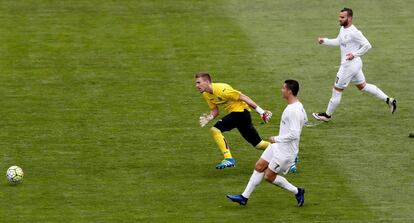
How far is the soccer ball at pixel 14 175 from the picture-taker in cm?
2291

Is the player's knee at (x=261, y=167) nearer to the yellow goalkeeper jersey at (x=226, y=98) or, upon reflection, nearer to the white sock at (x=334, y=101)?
the yellow goalkeeper jersey at (x=226, y=98)

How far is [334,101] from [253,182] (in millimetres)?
6814

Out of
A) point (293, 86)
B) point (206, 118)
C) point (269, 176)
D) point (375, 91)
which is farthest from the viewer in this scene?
point (375, 91)

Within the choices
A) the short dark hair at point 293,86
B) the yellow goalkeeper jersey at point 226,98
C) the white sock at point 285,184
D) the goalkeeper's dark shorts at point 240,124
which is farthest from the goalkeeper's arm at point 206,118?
the short dark hair at point 293,86

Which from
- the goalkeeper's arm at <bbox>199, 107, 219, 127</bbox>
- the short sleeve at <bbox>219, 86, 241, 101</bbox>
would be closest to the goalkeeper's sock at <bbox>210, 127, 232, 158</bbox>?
the goalkeeper's arm at <bbox>199, 107, 219, 127</bbox>

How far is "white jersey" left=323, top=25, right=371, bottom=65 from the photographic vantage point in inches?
1070

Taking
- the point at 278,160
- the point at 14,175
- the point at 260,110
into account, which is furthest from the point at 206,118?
the point at 14,175

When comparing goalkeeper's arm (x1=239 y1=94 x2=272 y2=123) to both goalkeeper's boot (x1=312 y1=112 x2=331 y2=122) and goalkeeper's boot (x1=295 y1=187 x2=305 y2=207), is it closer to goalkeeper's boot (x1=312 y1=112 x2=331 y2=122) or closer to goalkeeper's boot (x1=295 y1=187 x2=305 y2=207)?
goalkeeper's boot (x1=295 y1=187 x2=305 y2=207)

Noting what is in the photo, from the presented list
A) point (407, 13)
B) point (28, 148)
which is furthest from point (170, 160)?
point (407, 13)

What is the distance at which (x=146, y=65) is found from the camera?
3288cm

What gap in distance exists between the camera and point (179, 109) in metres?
29.0

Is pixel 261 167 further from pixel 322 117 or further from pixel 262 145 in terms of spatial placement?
pixel 322 117

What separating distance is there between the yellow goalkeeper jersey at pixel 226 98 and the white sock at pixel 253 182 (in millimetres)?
2750

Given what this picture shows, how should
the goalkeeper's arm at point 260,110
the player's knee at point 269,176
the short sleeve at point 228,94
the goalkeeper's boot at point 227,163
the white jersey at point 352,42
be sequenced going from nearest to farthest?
the player's knee at point 269,176, the goalkeeper's arm at point 260,110, the short sleeve at point 228,94, the goalkeeper's boot at point 227,163, the white jersey at point 352,42
